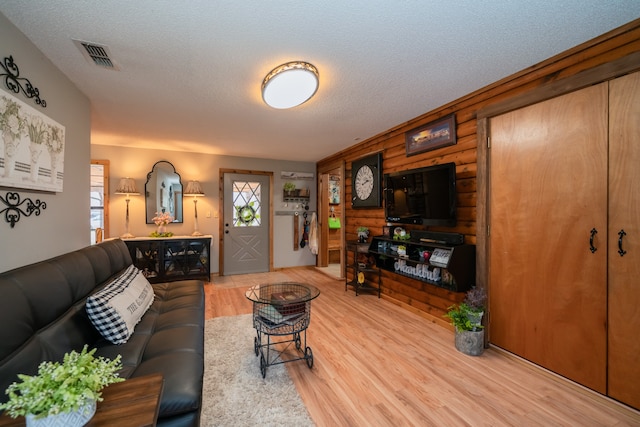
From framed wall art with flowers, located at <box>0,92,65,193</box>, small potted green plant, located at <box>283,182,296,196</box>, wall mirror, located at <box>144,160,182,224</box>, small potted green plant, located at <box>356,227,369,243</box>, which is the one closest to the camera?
framed wall art with flowers, located at <box>0,92,65,193</box>

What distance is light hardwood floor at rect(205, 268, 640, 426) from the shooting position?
5.24ft

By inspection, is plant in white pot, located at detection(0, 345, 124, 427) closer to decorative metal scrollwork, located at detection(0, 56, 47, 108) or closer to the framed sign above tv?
decorative metal scrollwork, located at detection(0, 56, 47, 108)

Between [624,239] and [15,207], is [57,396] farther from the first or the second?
[624,239]

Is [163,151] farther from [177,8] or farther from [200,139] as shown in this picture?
[177,8]

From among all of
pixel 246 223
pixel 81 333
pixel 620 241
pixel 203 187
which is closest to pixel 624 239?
pixel 620 241

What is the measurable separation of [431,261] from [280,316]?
1639mm

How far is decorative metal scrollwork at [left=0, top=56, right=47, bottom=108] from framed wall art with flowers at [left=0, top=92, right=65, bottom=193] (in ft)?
0.31

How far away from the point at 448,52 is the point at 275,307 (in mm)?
2339

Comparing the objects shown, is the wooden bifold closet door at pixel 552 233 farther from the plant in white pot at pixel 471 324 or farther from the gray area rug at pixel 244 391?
the gray area rug at pixel 244 391

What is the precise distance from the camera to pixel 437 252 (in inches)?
106

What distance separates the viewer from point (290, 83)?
205 cm

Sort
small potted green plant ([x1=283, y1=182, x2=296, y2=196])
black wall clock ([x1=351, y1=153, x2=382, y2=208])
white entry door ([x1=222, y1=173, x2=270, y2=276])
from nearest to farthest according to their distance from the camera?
black wall clock ([x1=351, y1=153, x2=382, y2=208])
white entry door ([x1=222, y1=173, x2=270, y2=276])
small potted green plant ([x1=283, y1=182, x2=296, y2=196])

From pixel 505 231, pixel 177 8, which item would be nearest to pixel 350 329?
pixel 505 231

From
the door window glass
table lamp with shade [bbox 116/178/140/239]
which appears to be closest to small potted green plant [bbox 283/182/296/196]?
the door window glass
